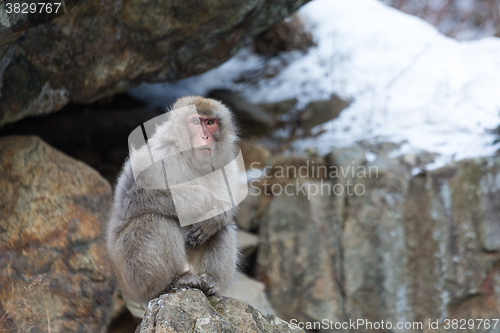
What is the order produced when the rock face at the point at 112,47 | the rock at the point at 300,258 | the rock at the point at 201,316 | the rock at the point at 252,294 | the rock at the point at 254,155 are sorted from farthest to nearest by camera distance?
the rock at the point at 254,155, the rock at the point at 300,258, the rock at the point at 252,294, the rock face at the point at 112,47, the rock at the point at 201,316

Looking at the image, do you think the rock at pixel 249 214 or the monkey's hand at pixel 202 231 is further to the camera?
the rock at pixel 249 214

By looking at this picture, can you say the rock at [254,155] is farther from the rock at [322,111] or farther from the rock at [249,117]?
the rock at [322,111]

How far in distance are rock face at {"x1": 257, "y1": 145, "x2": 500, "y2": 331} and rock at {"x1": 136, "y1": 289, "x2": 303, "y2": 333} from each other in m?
2.16

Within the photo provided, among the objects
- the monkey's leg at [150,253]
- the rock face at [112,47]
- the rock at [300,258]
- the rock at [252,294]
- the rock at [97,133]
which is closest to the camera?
the monkey's leg at [150,253]

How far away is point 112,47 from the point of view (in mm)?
4254

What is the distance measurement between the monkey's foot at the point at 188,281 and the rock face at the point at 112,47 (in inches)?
82.2

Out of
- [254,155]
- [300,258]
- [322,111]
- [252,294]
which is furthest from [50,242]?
[322,111]

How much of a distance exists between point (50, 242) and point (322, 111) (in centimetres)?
406

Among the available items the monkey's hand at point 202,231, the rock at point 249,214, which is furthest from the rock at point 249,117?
the monkey's hand at point 202,231

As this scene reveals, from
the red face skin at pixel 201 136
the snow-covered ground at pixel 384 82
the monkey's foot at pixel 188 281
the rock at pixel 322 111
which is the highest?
the red face skin at pixel 201 136

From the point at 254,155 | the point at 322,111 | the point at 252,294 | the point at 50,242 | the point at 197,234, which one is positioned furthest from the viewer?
the point at 322,111

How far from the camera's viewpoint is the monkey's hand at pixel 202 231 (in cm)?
317

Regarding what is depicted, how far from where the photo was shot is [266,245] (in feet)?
18.4

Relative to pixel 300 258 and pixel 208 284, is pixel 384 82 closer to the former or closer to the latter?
pixel 300 258
